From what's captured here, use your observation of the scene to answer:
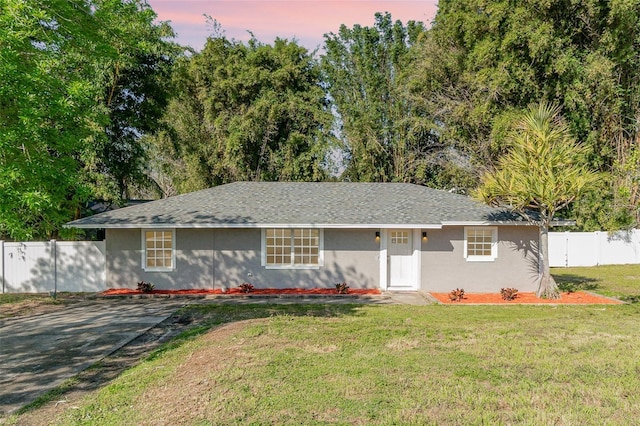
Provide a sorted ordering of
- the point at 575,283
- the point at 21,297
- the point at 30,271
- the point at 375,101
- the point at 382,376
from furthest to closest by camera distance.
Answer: the point at 375,101, the point at 575,283, the point at 30,271, the point at 21,297, the point at 382,376

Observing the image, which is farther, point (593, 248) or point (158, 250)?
point (593, 248)

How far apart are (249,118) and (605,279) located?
2218 cm

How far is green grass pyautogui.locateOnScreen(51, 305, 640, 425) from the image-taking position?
5289 mm

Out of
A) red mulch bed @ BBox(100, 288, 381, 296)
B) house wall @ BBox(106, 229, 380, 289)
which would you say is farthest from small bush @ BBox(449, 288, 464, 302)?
house wall @ BBox(106, 229, 380, 289)

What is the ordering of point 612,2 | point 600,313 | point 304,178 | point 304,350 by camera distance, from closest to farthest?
1. point 304,350
2. point 600,313
3. point 612,2
4. point 304,178

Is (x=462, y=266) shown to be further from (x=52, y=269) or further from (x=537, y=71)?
(x=537, y=71)

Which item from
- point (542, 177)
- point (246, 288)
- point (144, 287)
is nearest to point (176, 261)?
point (144, 287)

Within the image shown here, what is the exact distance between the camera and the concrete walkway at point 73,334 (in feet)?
22.5

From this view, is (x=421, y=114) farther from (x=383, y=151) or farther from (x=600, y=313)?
(x=600, y=313)

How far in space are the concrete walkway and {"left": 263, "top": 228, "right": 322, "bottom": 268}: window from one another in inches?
60.0

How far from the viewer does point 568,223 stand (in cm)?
1464

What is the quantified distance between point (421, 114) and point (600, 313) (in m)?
20.6

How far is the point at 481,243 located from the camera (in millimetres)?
15055

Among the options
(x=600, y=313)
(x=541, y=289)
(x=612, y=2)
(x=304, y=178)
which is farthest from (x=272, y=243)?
(x=612, y=2)
